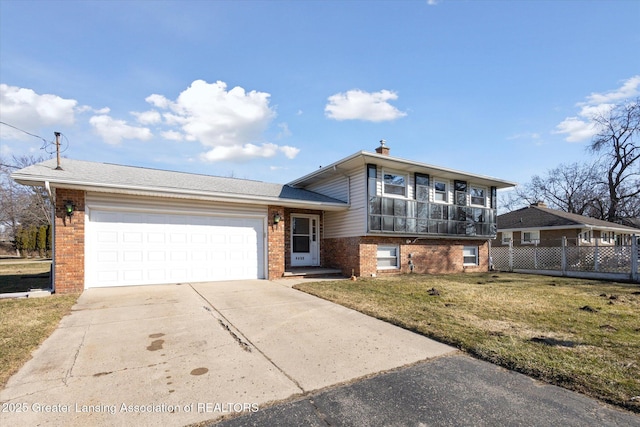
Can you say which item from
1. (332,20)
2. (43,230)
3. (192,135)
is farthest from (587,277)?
(43,230)

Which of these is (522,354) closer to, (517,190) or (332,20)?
(332,20)

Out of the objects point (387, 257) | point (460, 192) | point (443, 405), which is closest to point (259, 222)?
point (387, 257)

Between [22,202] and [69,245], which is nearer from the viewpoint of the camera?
[69,245]

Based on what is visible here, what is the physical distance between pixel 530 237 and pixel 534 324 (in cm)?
1974

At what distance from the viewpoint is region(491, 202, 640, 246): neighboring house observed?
66.6 ft

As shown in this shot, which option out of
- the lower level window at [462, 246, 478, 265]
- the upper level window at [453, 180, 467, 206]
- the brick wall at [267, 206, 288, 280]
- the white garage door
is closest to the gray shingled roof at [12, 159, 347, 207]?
the brick wall at [267, 206, 288, 280]

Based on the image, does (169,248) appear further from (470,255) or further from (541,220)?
(541,220)

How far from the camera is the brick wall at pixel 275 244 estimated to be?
36.0 feet

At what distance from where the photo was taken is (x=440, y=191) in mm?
14125

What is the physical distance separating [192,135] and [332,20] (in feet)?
55.1

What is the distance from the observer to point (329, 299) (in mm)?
7668

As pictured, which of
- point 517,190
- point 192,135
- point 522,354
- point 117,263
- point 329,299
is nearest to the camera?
point 522,354

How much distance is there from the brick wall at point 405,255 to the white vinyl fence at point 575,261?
5.94 feet

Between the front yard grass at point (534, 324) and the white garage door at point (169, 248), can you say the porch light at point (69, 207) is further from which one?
the front yard grass at point (534, 324)
